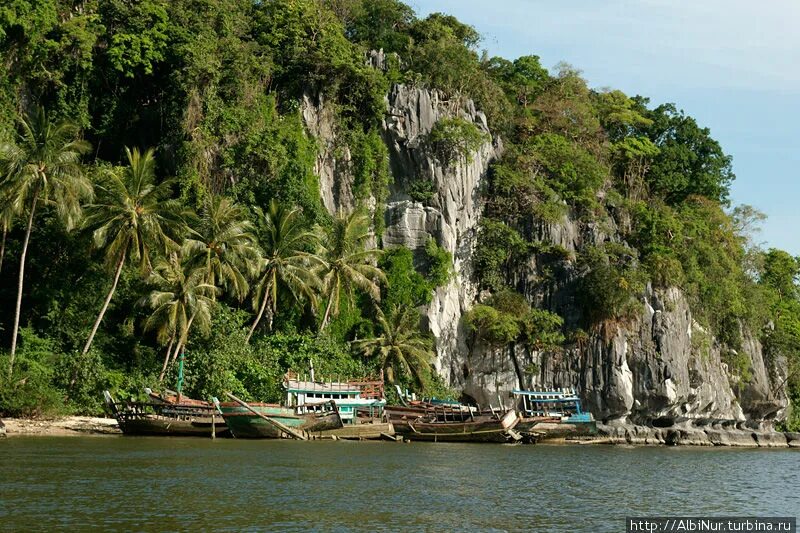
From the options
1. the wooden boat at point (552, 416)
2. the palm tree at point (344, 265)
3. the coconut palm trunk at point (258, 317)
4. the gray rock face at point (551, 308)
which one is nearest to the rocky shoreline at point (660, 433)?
the gray rock face at point (551, 308)

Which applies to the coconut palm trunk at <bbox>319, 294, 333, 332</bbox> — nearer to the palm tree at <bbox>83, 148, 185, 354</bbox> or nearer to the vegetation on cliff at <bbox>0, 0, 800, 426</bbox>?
the vegetation on cliff at <bbox>0, 0, 800, 426</bbox>

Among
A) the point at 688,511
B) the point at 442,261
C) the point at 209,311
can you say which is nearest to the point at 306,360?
the point at 209,311

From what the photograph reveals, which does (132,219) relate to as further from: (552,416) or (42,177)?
(552,416)

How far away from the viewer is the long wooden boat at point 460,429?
46469 mm

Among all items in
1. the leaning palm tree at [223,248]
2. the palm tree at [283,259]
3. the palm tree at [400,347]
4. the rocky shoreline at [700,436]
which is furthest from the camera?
the rocky shoreline at [700,436]

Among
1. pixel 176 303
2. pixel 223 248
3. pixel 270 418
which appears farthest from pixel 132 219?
pixel 270 418

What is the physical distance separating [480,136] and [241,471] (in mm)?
35262

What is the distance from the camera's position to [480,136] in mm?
57344

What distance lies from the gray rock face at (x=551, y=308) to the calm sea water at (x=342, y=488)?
15.4 meters

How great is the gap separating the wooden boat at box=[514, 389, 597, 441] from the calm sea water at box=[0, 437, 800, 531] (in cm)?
1051

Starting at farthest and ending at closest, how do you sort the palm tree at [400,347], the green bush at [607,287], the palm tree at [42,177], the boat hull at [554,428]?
the green bush at [607,287]
the palm tree at [400,347]
the boat hull at [554,428]
the palm tree at [42,177]

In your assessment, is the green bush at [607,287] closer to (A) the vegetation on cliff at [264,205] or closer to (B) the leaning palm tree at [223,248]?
(A) the vegetation on cliff at [264,205]

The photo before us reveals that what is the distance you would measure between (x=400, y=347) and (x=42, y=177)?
799 inches

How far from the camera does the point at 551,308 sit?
5659cm
